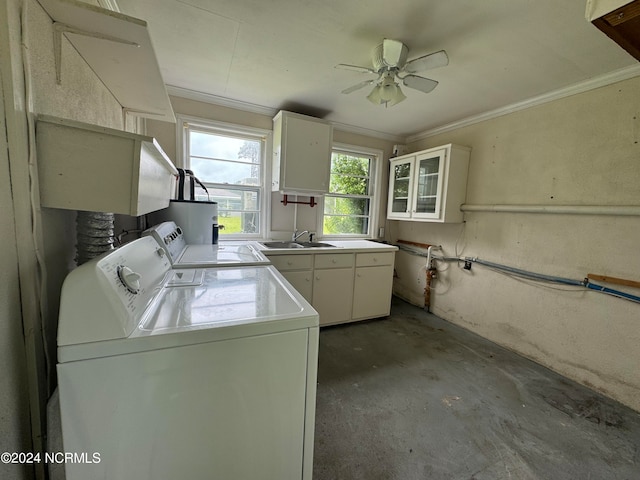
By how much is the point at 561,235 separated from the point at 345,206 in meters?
2.21

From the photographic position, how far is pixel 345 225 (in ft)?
11.6

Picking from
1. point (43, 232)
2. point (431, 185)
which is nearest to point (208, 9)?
point (43, 232)

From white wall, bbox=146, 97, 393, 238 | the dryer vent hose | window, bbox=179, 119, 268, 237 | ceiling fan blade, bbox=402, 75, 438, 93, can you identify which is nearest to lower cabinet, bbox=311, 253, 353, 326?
white wall, bbox=146, 97, 393, 238

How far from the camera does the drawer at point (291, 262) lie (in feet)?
7.83

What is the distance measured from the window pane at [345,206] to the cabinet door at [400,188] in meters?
0.35

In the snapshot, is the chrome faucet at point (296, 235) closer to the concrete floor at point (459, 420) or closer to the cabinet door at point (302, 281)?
the cabinet door at point (302, 281)

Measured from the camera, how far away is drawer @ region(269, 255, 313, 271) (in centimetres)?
239

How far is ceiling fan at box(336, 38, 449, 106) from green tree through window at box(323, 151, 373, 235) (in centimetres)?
153

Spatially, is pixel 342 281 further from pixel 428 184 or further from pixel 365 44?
pixel 365 44

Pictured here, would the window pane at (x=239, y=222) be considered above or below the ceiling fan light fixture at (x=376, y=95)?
below

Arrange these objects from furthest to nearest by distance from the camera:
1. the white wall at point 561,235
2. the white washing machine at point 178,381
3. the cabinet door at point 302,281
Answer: the cabinet door at point 302,281
the white wall at point 561,235
the white washing machine at point 178,381

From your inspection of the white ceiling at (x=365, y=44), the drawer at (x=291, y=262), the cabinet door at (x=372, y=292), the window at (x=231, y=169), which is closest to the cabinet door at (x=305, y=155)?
the white ceiling at (x=365, y=44)

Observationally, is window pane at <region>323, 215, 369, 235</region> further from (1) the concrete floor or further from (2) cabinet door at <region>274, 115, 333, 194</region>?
(1) the concrete floor

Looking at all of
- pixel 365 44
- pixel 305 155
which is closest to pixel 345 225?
pixel 305 155
